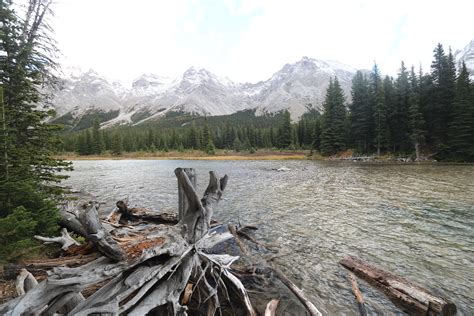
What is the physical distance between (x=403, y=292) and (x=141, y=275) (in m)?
6.17

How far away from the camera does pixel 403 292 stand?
234 inches

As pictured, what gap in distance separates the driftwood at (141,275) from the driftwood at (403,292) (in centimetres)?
383

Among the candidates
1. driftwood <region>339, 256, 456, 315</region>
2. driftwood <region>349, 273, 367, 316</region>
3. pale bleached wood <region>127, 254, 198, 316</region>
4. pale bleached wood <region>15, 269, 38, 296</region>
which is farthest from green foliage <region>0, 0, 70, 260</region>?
driftwood <region>339, 256, 456, 315</region>

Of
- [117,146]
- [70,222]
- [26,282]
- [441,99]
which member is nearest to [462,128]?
[441,99]

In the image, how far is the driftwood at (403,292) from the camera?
5121 mm

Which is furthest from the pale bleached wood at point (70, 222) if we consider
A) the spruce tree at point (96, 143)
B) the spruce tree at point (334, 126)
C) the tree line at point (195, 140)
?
the spruce tree at point (96, 143)

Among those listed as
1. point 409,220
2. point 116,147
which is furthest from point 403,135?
point 116,147

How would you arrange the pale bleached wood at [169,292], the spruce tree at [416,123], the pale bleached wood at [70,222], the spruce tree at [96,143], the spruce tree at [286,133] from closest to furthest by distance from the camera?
the pale bleached wood at [169,292], the pale bleached wood at [70,222], the spruce tree at [416,123], the spruce tree at [286,133], the spruce tree at [96,143]

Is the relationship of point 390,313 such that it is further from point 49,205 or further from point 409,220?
point 49,205

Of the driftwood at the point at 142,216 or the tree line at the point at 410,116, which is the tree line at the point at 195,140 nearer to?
the tree line at the point at 410,116

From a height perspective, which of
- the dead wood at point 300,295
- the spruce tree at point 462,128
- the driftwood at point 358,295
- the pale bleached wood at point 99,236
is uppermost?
the spruce tree at point 462,128

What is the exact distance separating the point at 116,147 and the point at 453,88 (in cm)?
11587

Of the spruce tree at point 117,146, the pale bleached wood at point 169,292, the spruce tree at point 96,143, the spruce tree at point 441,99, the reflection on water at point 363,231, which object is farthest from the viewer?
the spruce tree at point 96,143

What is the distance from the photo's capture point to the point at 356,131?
62.1 meters
